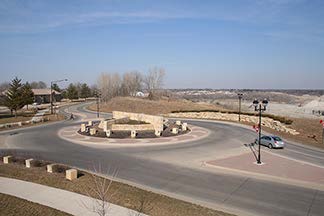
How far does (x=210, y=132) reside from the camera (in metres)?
36.2

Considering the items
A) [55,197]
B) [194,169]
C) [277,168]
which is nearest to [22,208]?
[55,197]

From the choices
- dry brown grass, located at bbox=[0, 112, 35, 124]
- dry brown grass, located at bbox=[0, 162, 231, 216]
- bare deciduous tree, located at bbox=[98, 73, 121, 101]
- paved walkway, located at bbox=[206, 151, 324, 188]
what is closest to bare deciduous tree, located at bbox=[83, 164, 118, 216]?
dry brown grass, located at bbox=[0, 162, 231, 216]

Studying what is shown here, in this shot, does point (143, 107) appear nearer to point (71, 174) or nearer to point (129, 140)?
point (129, 140)

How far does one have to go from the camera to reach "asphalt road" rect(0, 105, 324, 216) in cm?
1380

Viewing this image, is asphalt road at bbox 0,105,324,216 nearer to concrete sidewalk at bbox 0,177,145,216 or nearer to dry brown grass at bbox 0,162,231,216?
dry brown grass at bbox 0,162,231,216

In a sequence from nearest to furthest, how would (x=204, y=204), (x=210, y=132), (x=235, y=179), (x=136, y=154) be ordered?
(x=204, y=204) → (x=235, y=179) → (x=136, y=154) → (x=210, y=132)

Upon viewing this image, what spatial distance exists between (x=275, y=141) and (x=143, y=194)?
1759 centimetres

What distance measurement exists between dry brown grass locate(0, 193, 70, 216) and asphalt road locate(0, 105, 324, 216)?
6075mm

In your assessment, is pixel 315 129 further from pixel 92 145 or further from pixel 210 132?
pixel 92 145

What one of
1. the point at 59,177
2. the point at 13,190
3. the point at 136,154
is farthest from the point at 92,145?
the point at 13,190

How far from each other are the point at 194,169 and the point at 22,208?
11.5 meters

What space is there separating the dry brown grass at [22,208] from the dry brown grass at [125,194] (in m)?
2.33

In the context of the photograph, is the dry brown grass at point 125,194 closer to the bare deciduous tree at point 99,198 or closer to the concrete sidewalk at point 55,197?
the bare deciduous tree at point 99,198

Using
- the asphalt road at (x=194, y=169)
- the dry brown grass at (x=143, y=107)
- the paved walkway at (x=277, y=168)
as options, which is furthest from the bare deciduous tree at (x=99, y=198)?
the dry brown grass at (x=143, y=107)
